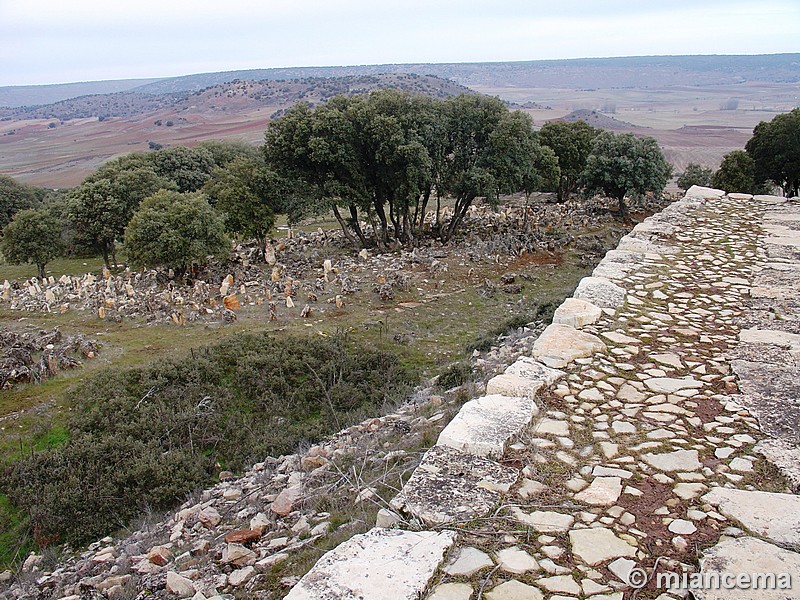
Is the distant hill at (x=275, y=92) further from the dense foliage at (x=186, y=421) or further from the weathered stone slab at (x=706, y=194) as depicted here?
the dense foliage at (x=186, y=421)

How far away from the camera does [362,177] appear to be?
1831 cm

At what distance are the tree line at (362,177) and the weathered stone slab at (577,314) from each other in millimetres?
12125

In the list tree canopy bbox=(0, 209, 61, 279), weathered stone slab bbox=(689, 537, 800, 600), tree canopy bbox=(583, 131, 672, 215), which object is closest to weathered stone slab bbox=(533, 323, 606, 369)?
weathered stone slab bbox=(689, 537, 800, 600)

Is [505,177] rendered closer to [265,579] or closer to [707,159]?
[265,579]

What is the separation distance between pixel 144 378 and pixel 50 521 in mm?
3308

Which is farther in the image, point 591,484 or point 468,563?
point 591,484

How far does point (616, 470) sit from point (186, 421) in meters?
7.02

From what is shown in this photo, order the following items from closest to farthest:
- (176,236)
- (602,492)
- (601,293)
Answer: (602,492), (601,293), (176,236)

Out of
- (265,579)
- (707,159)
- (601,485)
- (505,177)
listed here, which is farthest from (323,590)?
(707,159)

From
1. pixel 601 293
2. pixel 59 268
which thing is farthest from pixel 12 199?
pixel 601 293

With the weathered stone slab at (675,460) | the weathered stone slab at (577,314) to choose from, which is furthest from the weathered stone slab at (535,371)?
the weathered stone slab at (675,460)

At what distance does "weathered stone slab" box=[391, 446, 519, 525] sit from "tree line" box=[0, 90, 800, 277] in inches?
566

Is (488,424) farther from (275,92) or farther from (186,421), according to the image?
(275,92)

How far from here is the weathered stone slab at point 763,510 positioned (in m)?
2.71
